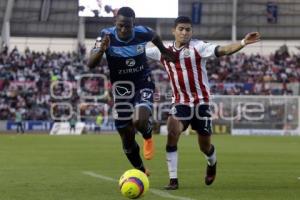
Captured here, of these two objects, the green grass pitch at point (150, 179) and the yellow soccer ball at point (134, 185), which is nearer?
the yellow soccer ball at point (134, 185)

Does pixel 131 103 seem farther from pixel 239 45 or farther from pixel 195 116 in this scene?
pixel 239 45

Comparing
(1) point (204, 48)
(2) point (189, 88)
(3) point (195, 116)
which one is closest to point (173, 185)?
(3) point (195, 116)

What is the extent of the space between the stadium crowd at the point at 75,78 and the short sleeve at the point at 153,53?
120 ft

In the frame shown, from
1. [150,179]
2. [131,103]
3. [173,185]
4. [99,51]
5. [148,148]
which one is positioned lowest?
[150,179]


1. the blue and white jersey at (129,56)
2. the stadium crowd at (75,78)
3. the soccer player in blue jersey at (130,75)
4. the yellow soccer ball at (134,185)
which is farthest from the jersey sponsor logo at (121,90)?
the stadium crowd at (75,78)

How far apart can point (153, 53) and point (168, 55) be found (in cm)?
53

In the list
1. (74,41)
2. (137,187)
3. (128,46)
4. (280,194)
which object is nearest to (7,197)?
(137,187)

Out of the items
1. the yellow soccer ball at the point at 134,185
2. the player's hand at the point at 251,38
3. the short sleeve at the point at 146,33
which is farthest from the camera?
the short sleeve at the point at 146,33

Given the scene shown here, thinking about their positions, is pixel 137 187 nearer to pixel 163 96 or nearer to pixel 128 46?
pixel 128 46

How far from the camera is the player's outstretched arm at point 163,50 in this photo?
10563 millimetres

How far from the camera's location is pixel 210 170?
11.0 m

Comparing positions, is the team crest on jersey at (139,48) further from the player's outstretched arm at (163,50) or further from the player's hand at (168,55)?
the player's hand at (168,55)

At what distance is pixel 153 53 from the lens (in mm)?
11148

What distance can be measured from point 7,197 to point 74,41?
165 ft
